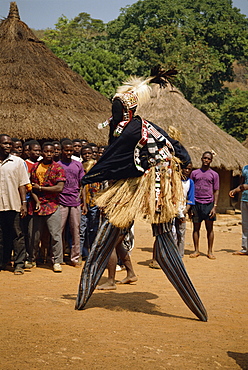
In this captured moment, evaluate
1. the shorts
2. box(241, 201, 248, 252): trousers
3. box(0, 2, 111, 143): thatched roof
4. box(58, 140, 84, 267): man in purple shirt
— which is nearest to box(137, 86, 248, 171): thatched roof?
box(0, 2, 111, 143): thatched roof

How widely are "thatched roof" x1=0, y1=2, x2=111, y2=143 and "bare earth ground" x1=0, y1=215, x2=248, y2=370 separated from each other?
22.5ft

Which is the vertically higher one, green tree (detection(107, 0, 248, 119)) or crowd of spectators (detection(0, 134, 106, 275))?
green tree (detection(107, 0, 248, 119))

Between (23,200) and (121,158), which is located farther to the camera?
(23,200)

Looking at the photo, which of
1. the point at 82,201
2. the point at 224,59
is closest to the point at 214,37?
the point at 224,59

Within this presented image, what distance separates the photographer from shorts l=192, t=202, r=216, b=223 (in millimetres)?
9250

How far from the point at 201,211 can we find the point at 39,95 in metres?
6.76

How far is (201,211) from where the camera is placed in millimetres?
9273

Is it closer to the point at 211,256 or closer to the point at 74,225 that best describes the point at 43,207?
the point at 74,225

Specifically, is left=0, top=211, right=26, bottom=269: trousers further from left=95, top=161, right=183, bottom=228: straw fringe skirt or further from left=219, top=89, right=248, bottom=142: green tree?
left=219, top=89, right=248, bottom=142: green tree

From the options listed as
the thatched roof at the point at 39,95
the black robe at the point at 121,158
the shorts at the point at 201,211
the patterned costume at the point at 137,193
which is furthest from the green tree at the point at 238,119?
the black robe at the point at 121,158

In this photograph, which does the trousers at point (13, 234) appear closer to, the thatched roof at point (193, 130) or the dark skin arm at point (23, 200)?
the dark skin arm at point (23, 200)

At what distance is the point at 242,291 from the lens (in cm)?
637

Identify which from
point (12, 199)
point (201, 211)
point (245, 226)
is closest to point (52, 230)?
point (12, 199)

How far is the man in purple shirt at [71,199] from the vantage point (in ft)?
24.9
